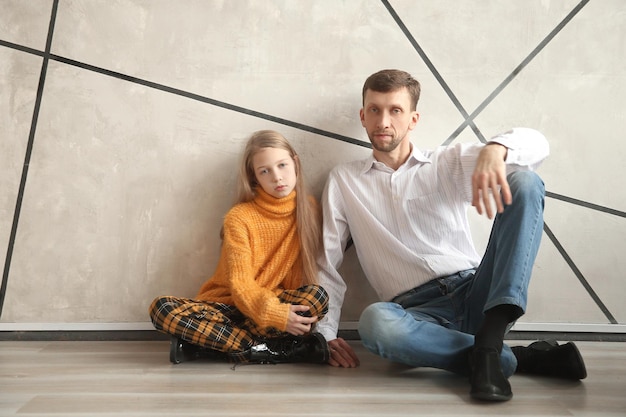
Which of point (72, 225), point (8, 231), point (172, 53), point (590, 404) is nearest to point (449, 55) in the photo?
point (172, 53)

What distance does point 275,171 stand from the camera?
2184 mm

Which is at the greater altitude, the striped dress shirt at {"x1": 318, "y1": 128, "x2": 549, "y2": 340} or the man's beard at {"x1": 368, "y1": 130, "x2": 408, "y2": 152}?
the man's beard at {"x1": 368, "y1": 130, "x2": 408, "y2": 152}

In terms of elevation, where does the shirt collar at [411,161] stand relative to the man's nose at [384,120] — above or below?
below

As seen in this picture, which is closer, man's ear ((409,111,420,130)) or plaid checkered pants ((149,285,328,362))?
plaid checkered pants ((149,285,328,362))

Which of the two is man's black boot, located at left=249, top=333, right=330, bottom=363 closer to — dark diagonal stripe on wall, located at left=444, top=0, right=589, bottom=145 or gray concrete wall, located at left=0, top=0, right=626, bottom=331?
gray concrete wall, located at left=0, top=0, right=626, bottom=331

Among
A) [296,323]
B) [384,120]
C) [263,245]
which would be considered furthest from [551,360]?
[263,245]

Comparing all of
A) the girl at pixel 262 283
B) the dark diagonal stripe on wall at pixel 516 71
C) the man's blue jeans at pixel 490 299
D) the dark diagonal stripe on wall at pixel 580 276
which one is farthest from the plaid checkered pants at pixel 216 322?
the dark diagonal stripe on wall at pixel 580 276

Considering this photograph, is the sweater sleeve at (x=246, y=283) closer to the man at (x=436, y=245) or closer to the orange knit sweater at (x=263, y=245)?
the orange knit sweater at (x=263, y=245)

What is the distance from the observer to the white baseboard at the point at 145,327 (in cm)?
232

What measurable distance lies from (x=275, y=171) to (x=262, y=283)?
0.41 meters

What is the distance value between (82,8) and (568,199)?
204cm

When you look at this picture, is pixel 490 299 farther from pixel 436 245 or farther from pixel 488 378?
pixel 436 245

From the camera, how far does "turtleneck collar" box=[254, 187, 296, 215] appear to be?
2219mm

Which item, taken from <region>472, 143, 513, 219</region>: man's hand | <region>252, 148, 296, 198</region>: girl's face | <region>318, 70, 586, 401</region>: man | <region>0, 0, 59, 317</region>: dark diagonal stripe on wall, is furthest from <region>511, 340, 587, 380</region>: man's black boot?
<region>0, 0, 59, 317</region>: dark diagonal stripe on wall
